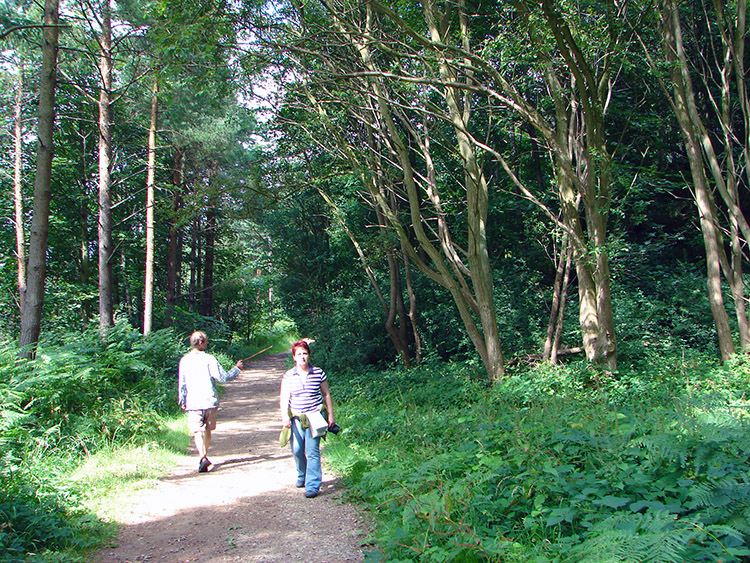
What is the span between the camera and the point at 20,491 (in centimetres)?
471

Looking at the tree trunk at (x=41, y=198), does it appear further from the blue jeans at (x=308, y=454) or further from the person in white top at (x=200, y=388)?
the blue jeans at (x=308, y=454)

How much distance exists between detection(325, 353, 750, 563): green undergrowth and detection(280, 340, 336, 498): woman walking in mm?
522

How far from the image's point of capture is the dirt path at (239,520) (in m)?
4.27

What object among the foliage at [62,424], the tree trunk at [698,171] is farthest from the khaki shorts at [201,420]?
the tree trunk at [698,171]

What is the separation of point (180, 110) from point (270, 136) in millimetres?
5515

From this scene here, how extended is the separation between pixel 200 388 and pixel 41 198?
402cm

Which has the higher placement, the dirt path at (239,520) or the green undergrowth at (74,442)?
the green undergrowth at (74,442)

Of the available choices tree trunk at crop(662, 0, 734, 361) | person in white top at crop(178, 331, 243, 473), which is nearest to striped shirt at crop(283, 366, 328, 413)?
person in white top at crop(178, 331, 243, 473)

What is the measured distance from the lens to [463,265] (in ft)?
35.4

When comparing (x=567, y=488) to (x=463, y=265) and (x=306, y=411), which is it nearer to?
(x=306, y=411)

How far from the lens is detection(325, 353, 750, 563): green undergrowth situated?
299 centimetres

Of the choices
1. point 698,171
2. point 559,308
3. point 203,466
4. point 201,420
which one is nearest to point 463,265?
point 559,308

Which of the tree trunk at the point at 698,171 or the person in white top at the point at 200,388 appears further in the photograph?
the tree trunk at the point at 698,171

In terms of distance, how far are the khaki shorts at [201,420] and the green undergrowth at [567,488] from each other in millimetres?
1886
